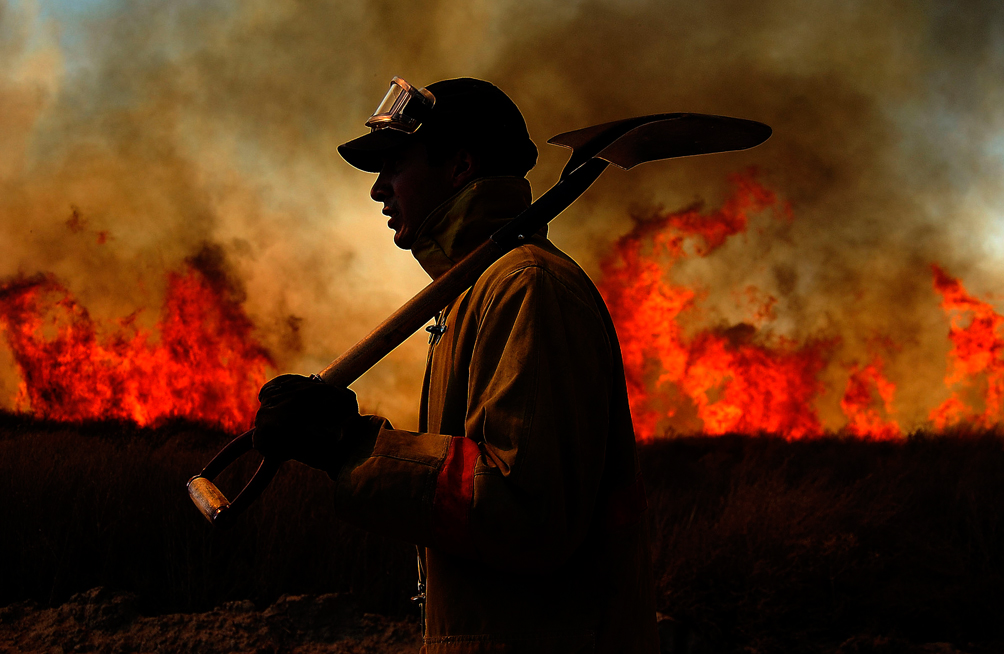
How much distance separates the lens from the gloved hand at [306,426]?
132cm

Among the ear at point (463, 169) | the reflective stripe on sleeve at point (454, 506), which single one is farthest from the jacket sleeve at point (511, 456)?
the ear at point (463, 169)

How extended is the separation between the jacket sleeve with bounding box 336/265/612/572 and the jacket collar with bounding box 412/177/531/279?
0.35 metres

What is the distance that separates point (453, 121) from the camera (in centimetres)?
180

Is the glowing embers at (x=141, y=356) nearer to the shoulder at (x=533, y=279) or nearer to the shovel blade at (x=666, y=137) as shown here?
the shovel blade at (x=666, y=137)

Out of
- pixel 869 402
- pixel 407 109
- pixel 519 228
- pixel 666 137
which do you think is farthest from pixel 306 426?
pixel 869 402

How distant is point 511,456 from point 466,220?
2.22ft

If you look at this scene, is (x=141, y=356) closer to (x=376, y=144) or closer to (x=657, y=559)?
(x=657, y=559)

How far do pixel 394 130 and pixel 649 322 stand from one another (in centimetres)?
893

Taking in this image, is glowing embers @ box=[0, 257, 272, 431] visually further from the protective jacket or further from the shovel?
the protective jacket

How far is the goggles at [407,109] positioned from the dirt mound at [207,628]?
3479 millimetres

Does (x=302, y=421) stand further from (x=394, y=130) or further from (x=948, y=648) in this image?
(x=948, y=648)

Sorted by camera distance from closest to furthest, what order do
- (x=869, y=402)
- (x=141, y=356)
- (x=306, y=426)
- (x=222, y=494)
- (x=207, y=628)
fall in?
(x=306, y=426) → (x=222, y=494) → (x=207, y=628) → (x=141, y=356) → (x=869, y=402)

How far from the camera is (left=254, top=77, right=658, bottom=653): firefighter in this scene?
119 cm

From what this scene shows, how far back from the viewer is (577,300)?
137 centimetres
